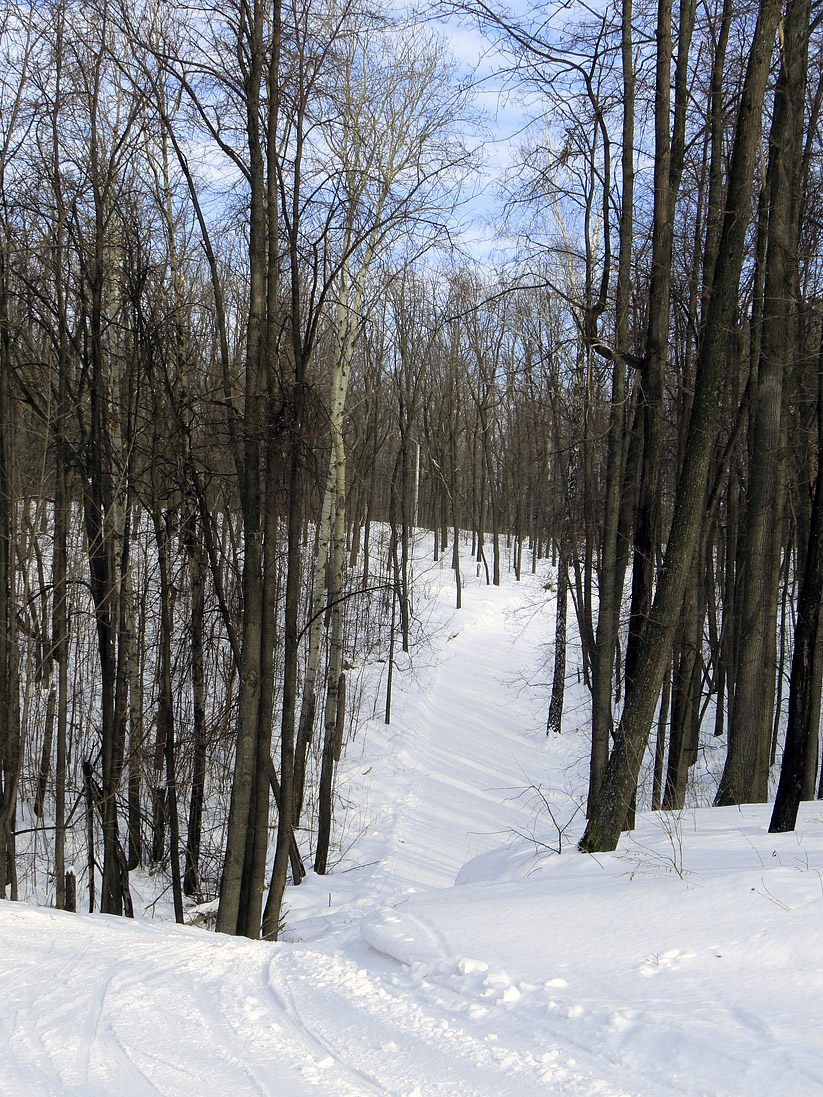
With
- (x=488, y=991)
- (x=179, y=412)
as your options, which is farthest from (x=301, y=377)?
(x=488, y=991)

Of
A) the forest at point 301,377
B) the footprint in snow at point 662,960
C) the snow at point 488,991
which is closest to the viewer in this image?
the snow at point 488,991

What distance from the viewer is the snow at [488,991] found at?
321cm

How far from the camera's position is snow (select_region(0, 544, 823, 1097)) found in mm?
3207

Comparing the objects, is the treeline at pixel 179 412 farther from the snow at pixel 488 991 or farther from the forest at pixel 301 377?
the snow at pixel 488 991

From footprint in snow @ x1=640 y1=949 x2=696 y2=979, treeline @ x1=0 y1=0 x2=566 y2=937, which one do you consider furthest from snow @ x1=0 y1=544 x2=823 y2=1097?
treeline @ x1=0 y1=0 x2=566 y2=937

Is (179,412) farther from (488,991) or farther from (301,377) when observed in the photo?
(488,991)

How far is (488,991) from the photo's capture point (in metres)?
3.93

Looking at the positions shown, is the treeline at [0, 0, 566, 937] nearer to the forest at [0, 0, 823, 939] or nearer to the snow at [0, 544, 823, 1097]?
the forest at [0, 0, 823, 939]

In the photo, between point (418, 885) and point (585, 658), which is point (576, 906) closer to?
point (418, 885)

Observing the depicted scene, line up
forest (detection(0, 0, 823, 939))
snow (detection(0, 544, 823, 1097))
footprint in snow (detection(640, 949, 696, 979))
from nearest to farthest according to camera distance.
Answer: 1. snow (detection(0, 544, 823, 1097))
2. footprint in snow (detection(640, 949, 696, 979))
3. forest (detection(0, 0, 823, 939))

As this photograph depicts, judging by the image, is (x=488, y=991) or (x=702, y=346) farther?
(x=702, y=346)

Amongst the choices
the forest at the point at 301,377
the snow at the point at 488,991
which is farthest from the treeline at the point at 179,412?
the snow at the point at 488,991

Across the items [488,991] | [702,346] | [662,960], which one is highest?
[702,346]

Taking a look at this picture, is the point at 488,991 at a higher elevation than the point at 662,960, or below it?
below
